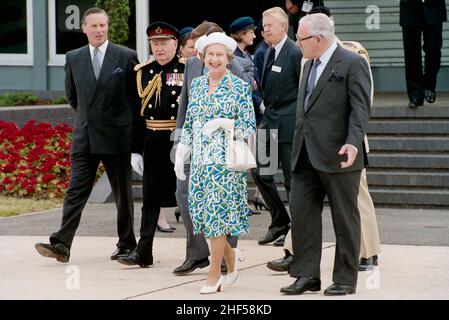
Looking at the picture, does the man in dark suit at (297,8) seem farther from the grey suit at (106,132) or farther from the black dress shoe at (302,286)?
the black dress shoe at (302,286)

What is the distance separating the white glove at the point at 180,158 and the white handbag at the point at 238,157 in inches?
18.5

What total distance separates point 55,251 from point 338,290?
2.78 meters

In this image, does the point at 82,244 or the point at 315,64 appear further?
the point at 82,244

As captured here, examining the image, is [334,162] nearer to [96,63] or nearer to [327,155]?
[327,155]

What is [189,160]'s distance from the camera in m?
9.16

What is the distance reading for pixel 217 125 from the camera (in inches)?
342

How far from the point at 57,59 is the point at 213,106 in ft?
38.2

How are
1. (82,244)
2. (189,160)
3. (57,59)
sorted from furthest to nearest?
(57,59)
(82,244)
(189,160)

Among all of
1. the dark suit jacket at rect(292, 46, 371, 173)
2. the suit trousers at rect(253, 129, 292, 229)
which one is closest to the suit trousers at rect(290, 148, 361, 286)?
the dark suit jacket at rect(292, 46, 371, 173)

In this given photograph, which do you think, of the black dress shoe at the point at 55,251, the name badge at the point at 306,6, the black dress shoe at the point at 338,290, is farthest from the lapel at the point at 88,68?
the name badge at the point at 306,6

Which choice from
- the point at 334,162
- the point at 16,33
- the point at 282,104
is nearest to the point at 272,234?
the point at 282,104

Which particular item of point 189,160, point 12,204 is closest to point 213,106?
point 189,160

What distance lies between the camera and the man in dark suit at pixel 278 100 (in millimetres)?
10812

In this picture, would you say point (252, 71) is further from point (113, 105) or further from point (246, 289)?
point (246, 289)
